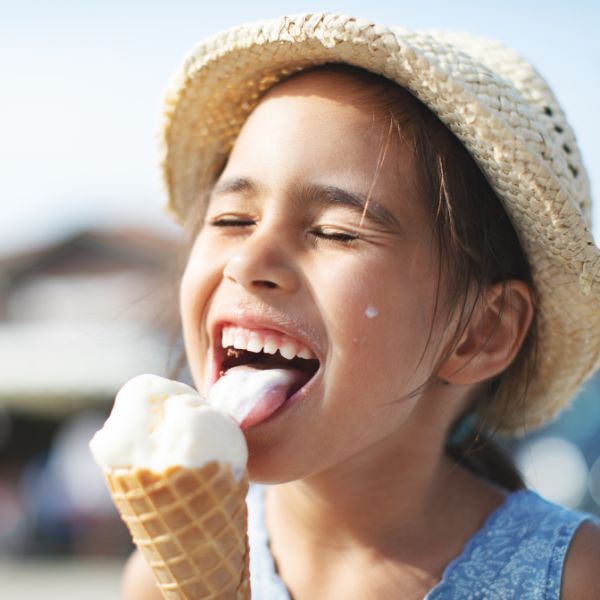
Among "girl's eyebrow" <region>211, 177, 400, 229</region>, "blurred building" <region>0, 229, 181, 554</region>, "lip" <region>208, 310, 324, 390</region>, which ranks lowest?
"blurred building" <region>0, 229, 181, 554</region>

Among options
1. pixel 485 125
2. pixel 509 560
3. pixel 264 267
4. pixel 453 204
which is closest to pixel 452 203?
pixel 453 204

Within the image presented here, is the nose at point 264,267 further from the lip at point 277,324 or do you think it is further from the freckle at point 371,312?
the freckle at point 371,312

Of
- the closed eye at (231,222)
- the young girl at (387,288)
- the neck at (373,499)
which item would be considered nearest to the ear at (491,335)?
the young girl at (387,288)

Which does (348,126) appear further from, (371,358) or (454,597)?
(454,597)

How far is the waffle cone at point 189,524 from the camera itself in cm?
155

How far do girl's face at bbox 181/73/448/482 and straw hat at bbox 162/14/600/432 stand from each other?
163 mm

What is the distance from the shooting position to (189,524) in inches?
62.4

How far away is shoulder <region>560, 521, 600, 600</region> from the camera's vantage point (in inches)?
81.4

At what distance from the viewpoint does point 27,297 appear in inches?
483

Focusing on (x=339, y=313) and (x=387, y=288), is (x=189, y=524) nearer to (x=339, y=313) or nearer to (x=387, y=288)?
(x=339, y=313)

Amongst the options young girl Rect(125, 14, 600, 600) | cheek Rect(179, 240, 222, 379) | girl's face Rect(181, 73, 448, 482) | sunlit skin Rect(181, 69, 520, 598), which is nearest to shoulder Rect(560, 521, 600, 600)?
young girl Rect(125, 14, 600, 600)

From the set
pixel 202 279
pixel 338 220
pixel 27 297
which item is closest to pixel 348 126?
pixel 338 220

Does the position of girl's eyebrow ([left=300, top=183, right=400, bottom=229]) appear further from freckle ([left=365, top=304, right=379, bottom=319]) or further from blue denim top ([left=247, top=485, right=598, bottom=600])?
blue denim top ([left=247, top=485, right=598, bottom=600])

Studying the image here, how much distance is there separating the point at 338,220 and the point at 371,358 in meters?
0.34
